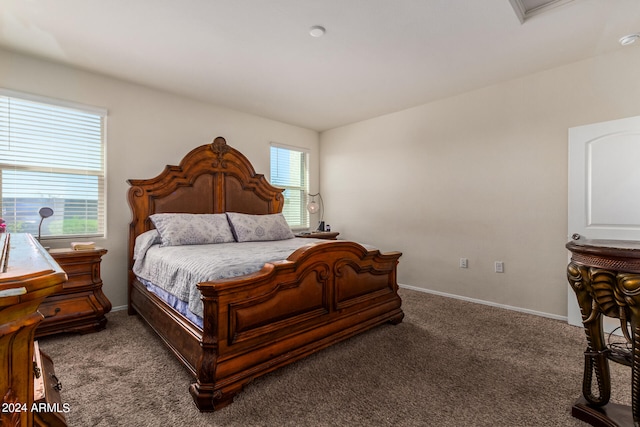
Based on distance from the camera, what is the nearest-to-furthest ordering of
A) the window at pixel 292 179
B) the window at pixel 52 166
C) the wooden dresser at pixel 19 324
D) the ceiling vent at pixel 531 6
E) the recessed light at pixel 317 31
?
1. the wooden dresser at pixel 19 324
2. the ceiling vent at pixel 531 6
3. the recessed light at pixel 317 31
4. the window at pixel 52 166
5. the window at pixel 292 179

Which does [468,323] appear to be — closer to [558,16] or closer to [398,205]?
[398,205]

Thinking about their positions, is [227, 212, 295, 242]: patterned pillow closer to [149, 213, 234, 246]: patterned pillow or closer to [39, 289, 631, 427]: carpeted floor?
[149, 213, 234, 246]: patterned pillow

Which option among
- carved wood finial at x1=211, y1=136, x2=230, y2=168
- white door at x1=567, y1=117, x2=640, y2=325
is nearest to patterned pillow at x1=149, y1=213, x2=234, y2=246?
carved wood finial at x1=211, y1=136, x2=230, y2=168

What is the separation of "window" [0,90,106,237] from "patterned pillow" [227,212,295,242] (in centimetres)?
140

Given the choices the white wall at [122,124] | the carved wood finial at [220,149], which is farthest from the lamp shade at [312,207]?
the white wall at [122,124]

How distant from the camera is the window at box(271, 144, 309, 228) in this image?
15.7 feet

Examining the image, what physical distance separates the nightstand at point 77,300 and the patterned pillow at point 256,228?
50.0 inches

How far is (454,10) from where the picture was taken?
7.07ft

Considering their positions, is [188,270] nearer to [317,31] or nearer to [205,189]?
[205,189]

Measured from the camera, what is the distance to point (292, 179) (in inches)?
199

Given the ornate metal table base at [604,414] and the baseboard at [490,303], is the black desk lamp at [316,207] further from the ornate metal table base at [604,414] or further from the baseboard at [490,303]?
→ the ornate metal table base at [604,414]

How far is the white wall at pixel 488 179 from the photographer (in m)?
2.94

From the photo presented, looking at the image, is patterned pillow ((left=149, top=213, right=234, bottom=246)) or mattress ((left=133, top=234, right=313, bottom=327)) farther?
patterned pillow ((left=149, top=213, right=234, bottom=246))

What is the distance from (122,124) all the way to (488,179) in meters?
4.21
